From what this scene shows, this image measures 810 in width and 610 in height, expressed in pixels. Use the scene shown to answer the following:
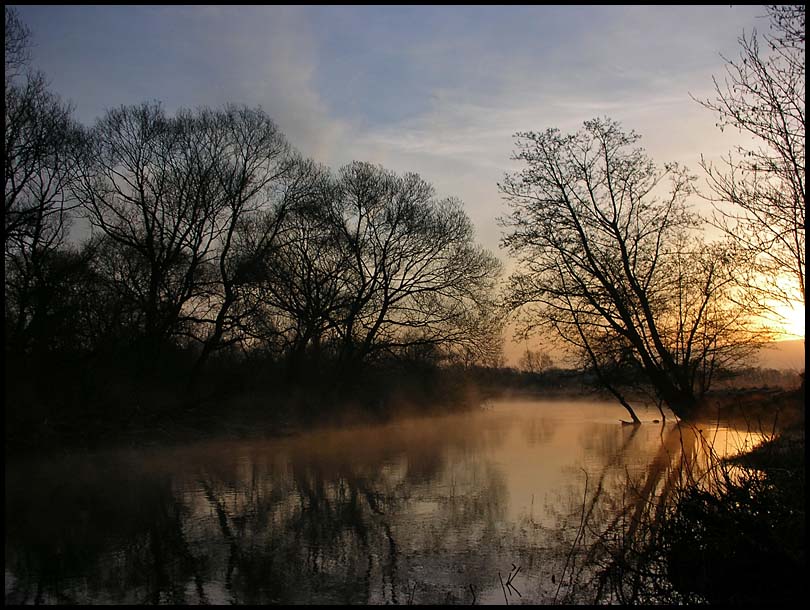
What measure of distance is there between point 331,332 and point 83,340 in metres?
12.2

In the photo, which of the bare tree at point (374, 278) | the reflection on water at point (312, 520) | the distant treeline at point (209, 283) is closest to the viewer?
the reflection on water at point (312, 520)

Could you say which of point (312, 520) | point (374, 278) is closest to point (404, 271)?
point (374, 278)

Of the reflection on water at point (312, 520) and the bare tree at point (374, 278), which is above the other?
the bare tree at point (374, 278)

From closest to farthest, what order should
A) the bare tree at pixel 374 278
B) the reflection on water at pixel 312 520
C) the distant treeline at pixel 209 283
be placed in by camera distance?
the reflection on water at pixel 312 520 → the distant treeline at pixel 209 283 → the bare tree at pixel 374 278

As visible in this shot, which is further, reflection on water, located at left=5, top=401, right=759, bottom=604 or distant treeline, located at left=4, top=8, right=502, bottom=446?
distant treeline, located at left=4, top=8, right=502, bottom=446

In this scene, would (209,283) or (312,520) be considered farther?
(209,283)

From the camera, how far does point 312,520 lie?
1002 centimetres

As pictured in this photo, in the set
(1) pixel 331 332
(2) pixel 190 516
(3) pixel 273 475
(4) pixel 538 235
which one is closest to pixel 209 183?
(1) pixel 331 332

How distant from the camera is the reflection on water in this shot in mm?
A: 6895

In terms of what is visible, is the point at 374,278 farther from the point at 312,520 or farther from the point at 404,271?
the point at 312,520

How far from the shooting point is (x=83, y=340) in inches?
746

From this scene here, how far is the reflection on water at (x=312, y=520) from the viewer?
6.89 meters

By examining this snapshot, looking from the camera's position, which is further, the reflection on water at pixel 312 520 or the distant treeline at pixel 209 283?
the distant treeline at pixel 209 283

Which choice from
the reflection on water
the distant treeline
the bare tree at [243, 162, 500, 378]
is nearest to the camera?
the reflection on water
